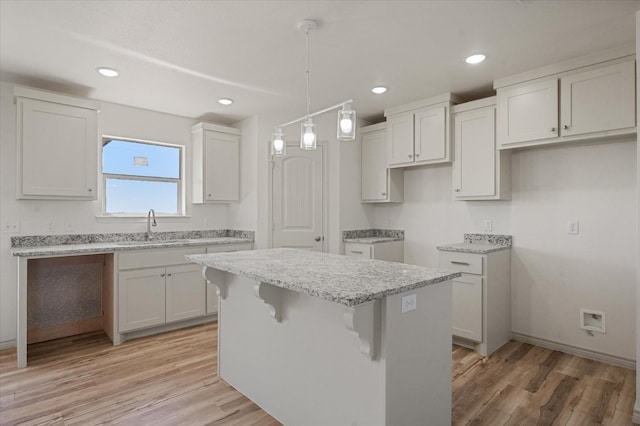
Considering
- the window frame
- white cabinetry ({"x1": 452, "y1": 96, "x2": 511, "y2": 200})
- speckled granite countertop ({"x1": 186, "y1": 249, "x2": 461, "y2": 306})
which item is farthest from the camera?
the window frame

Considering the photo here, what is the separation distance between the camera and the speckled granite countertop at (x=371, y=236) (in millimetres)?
4242

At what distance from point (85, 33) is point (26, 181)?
1553 millimetres

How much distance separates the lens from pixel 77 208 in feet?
12.2

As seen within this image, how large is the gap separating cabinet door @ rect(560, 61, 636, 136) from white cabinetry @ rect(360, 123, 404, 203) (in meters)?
1.82

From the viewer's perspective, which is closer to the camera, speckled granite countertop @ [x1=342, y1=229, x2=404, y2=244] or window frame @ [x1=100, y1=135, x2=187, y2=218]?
window frame @ [x1=100, y1=135, x2=187, y2=218]

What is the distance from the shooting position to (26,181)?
3.18 metres

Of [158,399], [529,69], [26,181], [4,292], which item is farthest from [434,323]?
[4,292]

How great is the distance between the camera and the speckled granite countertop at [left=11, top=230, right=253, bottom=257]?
3.15 meters

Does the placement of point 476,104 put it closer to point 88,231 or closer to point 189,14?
point 189,14

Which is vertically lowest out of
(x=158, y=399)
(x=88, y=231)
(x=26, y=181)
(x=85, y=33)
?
(x=158, y=399)

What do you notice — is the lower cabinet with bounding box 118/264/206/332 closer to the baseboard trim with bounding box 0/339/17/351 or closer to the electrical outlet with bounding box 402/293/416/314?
the baseboard trim with bounding box 0/339/17/351

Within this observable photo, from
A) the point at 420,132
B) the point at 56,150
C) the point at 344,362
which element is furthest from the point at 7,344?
the point at 420,132

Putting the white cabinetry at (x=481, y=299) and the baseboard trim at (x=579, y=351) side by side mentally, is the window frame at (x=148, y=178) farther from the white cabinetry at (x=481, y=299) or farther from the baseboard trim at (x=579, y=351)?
the baseboard trim at (x=579, y=351)

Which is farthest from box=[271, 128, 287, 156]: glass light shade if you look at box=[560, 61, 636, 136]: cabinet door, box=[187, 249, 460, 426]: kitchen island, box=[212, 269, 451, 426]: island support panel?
box=[560, 61, 636, 136]: cabinet door
